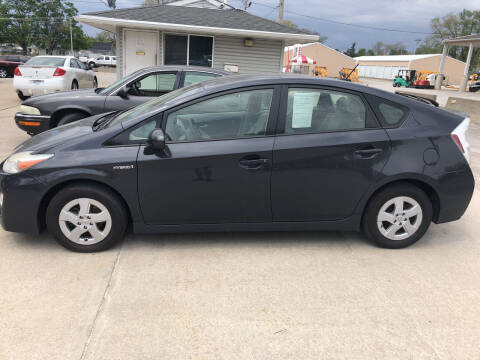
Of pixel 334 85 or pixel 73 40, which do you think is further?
pixel 73 40

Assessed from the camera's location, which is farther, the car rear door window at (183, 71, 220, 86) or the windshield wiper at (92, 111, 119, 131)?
the car rear door window at (183, 71, 220, 86)

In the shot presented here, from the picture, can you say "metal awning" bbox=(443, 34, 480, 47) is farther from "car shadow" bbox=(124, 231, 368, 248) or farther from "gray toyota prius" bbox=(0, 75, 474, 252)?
"car shadow" bbox=(124, 231, 368, 248)

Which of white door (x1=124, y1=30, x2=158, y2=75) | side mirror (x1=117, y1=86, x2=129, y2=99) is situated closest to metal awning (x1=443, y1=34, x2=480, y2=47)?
white door (x1=124, y1=30, x2=158, y2=75)

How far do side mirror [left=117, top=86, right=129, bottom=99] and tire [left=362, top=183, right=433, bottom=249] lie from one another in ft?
14.6

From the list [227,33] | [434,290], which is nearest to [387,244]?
[434,290]

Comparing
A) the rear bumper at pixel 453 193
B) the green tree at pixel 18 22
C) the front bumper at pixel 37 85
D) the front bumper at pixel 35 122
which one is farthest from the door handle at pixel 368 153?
the green tree at pixel 18 22

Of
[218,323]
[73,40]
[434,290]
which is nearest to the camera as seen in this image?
[218,323]

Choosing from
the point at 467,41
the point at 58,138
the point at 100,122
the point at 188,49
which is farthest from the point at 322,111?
the point at 467,41

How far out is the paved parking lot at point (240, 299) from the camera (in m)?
2.58

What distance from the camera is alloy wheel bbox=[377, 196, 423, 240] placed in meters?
3.85

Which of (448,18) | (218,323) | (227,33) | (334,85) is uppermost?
(448,18)

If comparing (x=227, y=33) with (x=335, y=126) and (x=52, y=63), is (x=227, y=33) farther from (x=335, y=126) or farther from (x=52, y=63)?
(x=335, y=126)

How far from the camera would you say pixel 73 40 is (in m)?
59.8

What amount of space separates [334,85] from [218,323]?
2.37m
